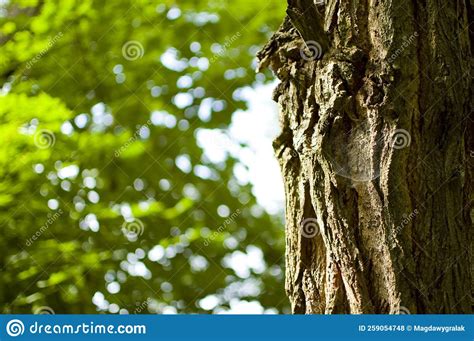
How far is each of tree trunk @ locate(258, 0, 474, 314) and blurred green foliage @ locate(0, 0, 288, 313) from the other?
8.18ft

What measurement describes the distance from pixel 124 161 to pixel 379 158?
11.8 feet

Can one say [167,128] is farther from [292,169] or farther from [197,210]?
[292,169]

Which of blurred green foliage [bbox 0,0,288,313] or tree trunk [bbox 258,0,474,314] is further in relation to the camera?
blurred green foliage [bbox 0,0,288,313]

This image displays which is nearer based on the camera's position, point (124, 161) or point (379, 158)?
point (379, 158)

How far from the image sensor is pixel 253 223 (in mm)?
6340

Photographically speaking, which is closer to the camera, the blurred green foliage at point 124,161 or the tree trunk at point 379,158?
the tree trunk at point 379,158

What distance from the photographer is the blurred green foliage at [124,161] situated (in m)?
4.73

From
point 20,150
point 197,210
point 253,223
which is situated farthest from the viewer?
point 253,223

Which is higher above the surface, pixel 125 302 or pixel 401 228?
pixel 125 302

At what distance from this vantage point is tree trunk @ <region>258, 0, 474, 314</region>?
2305 millimetres

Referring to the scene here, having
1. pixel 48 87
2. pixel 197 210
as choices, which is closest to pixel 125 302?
pixel 197 210

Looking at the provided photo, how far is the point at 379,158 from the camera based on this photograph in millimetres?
2383

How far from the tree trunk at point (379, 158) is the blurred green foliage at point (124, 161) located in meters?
2.49

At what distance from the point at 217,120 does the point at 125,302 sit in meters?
2.03
